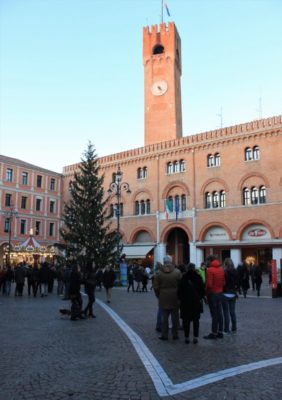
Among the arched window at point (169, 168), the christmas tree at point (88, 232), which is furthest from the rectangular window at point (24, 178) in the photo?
the christmas tree at point (88, 232)

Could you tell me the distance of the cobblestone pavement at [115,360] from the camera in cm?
491

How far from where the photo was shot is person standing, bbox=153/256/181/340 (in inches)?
329

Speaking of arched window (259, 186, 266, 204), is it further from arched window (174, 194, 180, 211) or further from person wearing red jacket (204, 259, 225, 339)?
person wearing red jacket (204, 259, 225, 339)

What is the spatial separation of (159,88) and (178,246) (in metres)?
20.6

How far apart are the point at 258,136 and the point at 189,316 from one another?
30432mm

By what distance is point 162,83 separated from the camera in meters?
50.3

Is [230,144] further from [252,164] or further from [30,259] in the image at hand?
[30,259]

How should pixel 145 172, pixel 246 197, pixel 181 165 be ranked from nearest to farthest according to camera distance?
pixel 246 197, pixel 181 165, pixel 145 172

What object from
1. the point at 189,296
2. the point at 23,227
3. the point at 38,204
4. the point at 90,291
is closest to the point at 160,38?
the point at 38,204

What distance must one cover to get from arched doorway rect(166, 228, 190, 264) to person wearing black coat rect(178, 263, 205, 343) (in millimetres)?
33462

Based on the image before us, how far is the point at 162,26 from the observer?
53.0 m

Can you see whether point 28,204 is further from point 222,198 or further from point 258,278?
point 258,278

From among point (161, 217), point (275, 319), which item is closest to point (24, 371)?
point (275, 319)

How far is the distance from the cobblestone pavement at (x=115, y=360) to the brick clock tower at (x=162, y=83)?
130ft
